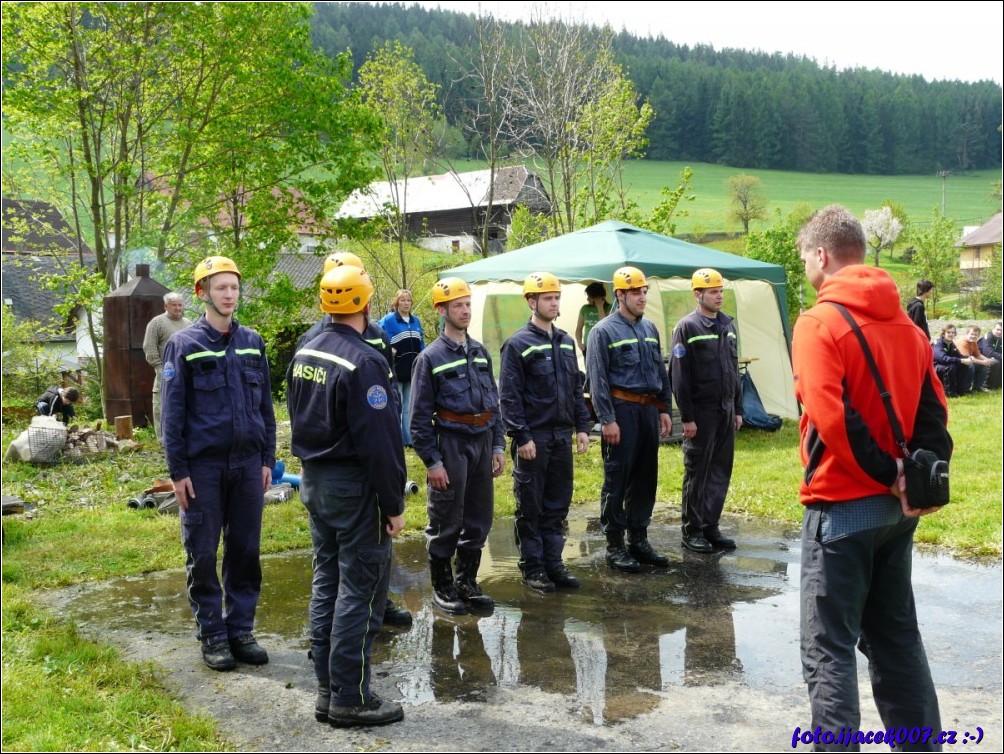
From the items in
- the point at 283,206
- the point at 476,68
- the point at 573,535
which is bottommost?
the point at 573,535

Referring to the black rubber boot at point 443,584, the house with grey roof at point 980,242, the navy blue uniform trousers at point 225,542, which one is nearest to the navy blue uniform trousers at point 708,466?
the black rubber boot at point 443,584

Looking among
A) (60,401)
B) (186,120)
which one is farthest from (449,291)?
(186,120)

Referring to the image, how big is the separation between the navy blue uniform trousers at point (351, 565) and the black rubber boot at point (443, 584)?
5.45ft

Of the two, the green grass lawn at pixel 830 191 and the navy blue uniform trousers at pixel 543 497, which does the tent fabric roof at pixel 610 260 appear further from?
the green grass lawn at pixel 830 191

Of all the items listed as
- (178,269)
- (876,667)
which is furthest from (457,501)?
(178,269)

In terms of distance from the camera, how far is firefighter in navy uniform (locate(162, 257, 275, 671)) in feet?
16.9

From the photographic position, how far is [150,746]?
411 cm

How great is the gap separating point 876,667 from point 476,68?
70.7 ft

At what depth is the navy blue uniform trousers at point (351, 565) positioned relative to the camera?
435 cm

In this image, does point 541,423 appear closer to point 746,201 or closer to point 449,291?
point 449,291

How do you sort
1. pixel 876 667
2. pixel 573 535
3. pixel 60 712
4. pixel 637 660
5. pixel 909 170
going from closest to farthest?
pixel 876 667
pixel 60 712
pixel 637 660
pixel 573 535
pixel 909 170

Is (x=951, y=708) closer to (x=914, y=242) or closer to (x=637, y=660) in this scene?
(x=637, y=660)

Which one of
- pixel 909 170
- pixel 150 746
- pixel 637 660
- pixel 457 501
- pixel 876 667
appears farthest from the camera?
pixel 909 170

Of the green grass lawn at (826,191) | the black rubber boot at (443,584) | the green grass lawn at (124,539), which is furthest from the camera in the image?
the green grass lawn at (826,191)
